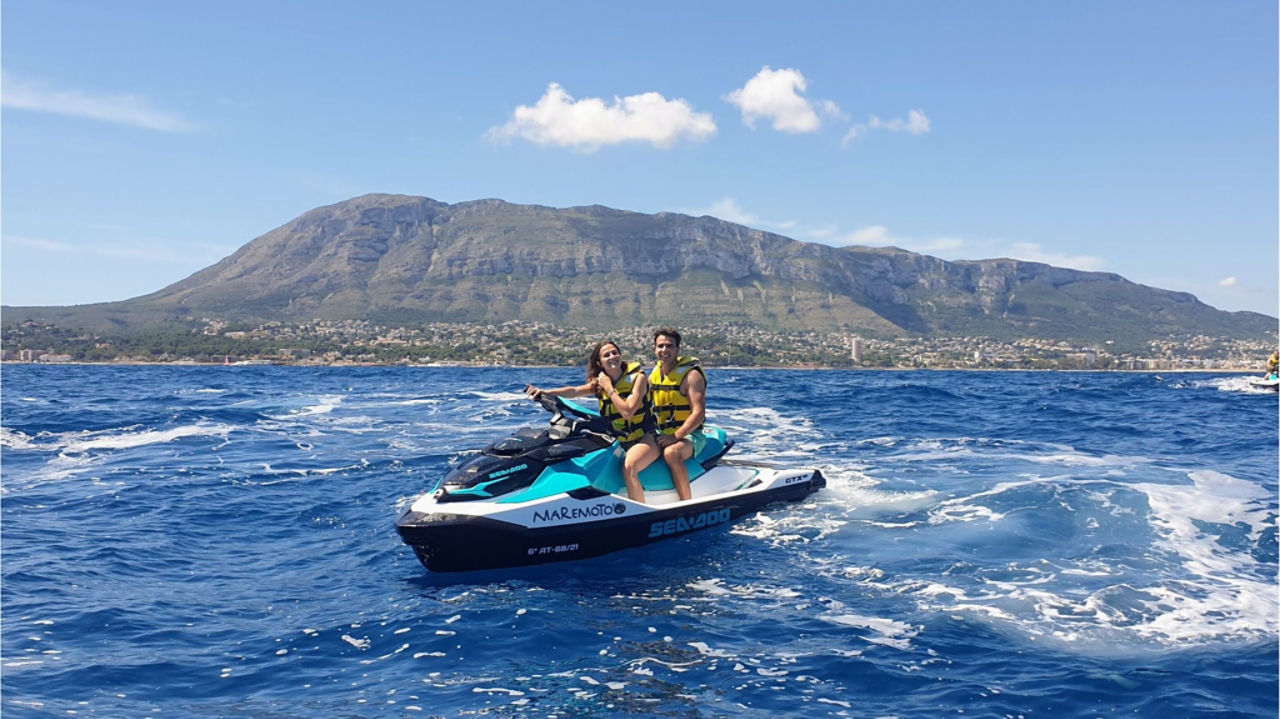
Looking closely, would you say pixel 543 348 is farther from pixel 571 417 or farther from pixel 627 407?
pixel 627 407

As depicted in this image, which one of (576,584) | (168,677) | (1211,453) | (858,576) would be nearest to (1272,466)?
(1211,453)

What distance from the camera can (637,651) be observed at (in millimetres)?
6695

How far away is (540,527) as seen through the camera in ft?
29.2

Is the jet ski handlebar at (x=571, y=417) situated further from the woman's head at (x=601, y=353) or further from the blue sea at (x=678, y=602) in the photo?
the blue sea at (x=678, y=602)

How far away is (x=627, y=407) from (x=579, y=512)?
1.42 metres

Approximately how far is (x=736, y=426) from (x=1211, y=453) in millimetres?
11186

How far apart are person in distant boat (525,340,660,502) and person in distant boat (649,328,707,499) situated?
0.26 metres

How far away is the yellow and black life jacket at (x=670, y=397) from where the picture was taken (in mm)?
10562

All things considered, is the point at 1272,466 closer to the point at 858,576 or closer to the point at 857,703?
the point at 858,576

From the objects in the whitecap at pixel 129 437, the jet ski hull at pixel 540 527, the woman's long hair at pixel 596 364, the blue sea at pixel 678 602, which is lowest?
the blue sea at pixel 678 602

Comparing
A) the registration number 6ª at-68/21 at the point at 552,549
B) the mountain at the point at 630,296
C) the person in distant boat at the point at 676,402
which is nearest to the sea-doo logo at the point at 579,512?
the registration number 6ª at-68/21 at the point at 552,549

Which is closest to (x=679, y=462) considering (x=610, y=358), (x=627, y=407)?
(x=627, y=407)

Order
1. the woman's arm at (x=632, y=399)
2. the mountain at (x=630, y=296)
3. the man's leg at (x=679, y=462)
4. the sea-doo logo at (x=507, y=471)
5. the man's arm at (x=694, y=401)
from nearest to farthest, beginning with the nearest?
the sea-doo logo at (x=507, y=471) → the woman's arm at (x=632, y=399) → the man's arm at (x=694, y=401) → the man's leg at (x=679, y=462) → the mountain at (x=630, y=296)

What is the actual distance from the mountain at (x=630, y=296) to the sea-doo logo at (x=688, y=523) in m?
136
